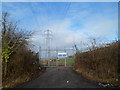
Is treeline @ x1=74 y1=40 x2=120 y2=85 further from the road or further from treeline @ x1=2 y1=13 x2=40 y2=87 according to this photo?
treeline @ x1=2 y1=13 x2=40 y2=87

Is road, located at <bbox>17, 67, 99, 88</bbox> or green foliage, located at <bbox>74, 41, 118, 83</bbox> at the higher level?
green foliage, located at <bbox>74, 41, 118, 83</bbox>

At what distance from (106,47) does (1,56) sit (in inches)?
315

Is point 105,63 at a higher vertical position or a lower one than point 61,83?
higher

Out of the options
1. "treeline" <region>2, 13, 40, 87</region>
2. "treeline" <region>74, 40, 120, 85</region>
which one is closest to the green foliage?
"treeline" <region>74, 40, 120, 85</region>

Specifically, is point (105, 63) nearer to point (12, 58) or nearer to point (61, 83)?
point (61, 83)

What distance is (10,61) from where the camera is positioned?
13.7 meters

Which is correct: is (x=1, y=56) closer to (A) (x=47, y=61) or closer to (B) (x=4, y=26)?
(B) (x=4, y=26)

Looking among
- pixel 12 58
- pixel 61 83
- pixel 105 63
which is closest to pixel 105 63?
pixel 105 63

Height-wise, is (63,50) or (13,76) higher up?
(63,50)

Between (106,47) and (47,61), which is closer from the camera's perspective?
Result: (106,47)

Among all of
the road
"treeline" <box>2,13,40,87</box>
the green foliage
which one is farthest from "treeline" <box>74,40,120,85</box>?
"treeline" <box>2,13,40,87</box>

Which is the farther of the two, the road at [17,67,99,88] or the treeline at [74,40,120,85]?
the treeline at [74,40,120,85]

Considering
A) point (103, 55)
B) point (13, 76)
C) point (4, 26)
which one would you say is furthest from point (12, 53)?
point (103, 55)

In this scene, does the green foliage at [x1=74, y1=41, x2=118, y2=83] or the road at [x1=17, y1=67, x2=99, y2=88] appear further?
the green foliage at [x1=74, y1=41, x2=118, y2=83]
